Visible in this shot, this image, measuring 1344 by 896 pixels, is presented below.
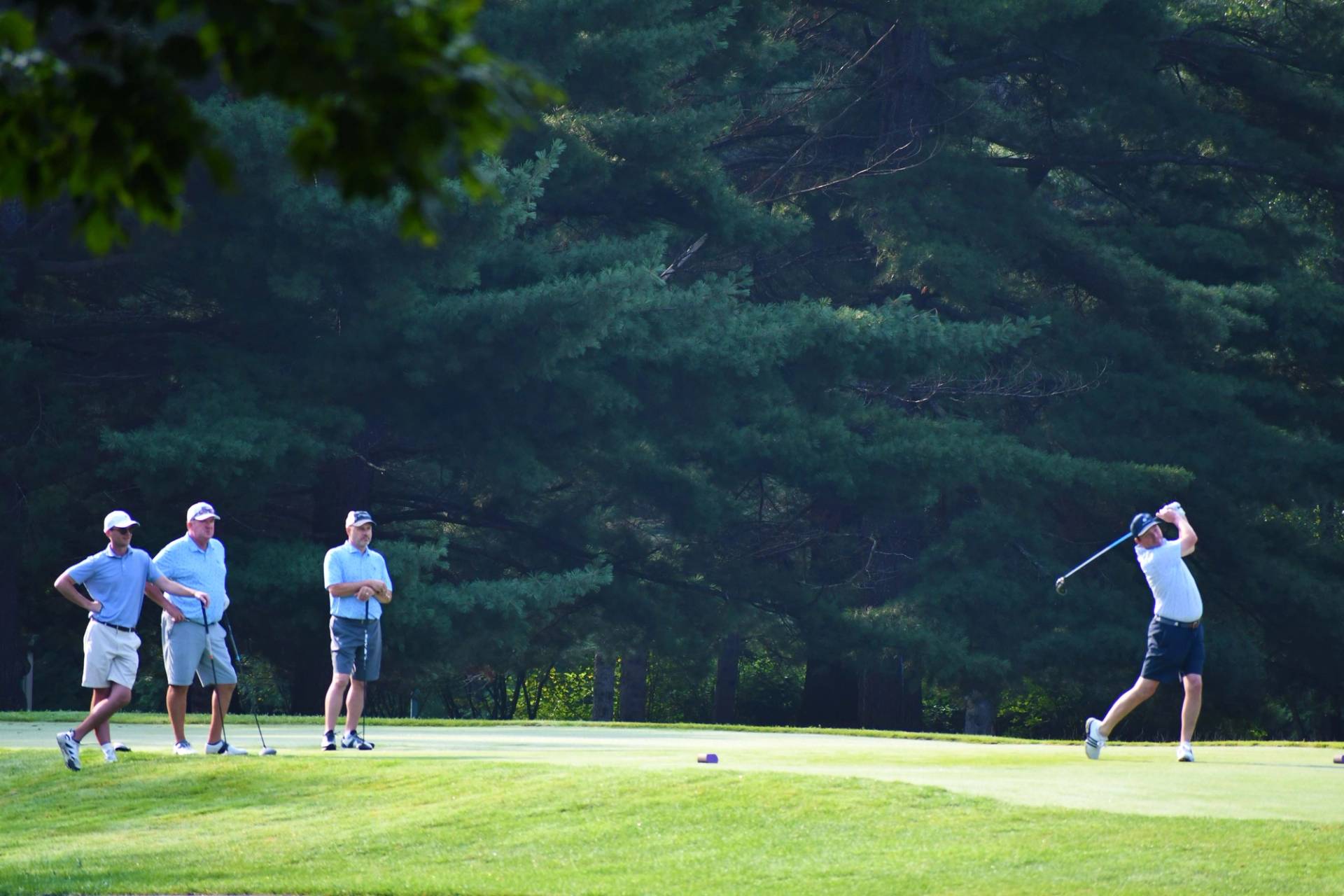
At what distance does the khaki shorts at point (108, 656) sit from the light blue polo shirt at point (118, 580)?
0.08 m

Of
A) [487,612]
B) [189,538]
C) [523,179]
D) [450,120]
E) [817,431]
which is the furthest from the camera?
[817,431]

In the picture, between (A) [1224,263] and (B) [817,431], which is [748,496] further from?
Result: (A) [1224,263]

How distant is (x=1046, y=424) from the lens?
104ft

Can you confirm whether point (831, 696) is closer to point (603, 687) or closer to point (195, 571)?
point (603, 687)

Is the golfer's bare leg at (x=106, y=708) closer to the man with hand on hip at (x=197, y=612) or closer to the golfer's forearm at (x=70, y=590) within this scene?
the man with hand on hip at (x=197, y=612)

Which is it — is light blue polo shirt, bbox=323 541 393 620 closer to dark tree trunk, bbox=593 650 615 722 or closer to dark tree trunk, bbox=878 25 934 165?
dark tree trunk, bbox=878 25 934 165

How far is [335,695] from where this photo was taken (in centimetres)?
1319

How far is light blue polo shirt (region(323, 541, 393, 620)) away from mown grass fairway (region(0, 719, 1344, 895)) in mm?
1019

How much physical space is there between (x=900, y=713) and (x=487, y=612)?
10.6 meters

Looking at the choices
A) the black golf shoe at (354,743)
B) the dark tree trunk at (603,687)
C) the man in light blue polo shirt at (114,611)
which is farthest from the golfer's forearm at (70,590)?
the dark tree trunk at (603,687)

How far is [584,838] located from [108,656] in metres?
4.08

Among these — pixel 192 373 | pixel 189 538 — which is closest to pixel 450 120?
pixel 189 538

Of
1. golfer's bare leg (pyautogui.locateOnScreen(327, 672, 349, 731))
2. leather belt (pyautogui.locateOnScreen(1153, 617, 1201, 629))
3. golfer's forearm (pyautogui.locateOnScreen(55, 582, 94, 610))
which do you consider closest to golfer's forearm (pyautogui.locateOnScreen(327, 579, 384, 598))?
golfer's bare leg (pyautogui.locateOnScreen(327, 672, 349, 731))

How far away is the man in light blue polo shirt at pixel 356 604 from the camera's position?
42.1 ft
